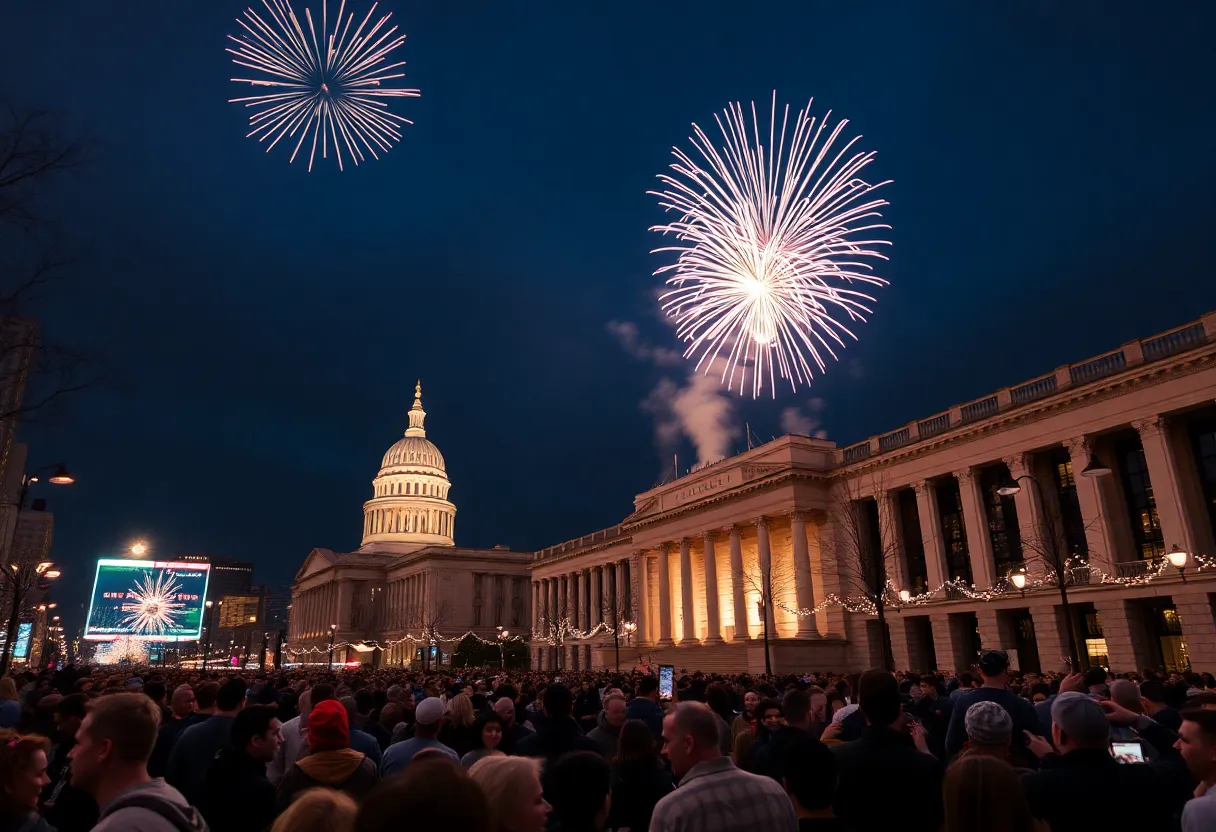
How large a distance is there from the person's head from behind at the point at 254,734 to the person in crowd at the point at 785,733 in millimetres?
4316

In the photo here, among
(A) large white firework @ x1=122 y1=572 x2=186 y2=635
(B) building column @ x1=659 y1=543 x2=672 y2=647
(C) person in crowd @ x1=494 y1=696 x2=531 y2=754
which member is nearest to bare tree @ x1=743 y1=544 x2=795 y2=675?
(B) building column @ x1=659 y1=543 x2=672 y2=647

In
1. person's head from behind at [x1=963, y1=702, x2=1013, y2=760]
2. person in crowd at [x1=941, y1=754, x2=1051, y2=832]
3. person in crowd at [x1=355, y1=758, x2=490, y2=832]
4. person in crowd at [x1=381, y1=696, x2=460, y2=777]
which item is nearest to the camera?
person in crowd at [x1=355, y1=758, x2=490, y2=832]

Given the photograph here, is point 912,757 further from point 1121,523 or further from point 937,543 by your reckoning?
point 937,543

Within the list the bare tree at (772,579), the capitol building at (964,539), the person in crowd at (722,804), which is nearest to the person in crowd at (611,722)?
the person in crowd at (722,804)

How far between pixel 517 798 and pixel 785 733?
192 inches

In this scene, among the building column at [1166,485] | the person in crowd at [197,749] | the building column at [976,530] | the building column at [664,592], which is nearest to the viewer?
the person in crowd at [197,749]

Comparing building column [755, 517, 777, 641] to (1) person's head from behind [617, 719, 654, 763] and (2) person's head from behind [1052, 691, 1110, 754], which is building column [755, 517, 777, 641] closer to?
(1) person's head from behind [617, 719, 654, 763]

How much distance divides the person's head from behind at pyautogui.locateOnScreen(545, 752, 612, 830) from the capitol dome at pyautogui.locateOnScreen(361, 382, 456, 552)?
136269 mm

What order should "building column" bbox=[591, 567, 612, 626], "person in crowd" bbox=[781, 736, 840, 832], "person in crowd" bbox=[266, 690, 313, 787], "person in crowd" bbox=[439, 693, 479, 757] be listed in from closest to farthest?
"person in crowd" bbox=[781, 736, 840, 832], "person in crowd" bbox=[266, 690, 313, 787], "person in crowd" bbox=[439, 693, 479, 757], "building column" bbox=[591, 567, 612, 626]

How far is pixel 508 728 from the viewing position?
29.7 feet

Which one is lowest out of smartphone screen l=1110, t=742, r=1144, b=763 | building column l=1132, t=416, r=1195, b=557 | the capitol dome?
smartphone screen l=1110, t=742, r=1144, b=763

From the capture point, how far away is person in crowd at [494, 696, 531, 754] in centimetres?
869

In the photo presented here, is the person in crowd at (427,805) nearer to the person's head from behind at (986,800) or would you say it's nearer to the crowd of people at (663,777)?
the crowd of people at (663,777)

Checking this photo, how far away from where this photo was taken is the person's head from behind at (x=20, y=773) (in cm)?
442
